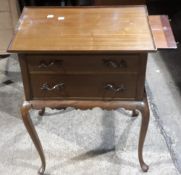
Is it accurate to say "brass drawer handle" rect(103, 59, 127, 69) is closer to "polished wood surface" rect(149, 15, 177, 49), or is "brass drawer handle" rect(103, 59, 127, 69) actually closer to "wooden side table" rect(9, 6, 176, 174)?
"wooden side table" rect(9, 6, 176, 174)

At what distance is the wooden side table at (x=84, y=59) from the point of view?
1.04 m

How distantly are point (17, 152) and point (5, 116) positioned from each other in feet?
0.93

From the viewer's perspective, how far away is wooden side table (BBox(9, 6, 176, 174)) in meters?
1.04

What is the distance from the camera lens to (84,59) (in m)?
1.06

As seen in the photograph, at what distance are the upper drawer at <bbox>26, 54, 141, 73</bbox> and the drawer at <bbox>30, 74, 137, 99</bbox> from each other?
28 millimetres

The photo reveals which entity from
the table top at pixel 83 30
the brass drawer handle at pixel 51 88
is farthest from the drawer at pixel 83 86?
the table top at pixel 83 30

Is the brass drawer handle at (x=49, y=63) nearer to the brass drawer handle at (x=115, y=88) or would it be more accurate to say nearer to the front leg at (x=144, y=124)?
the brass drawer handle at (x=115, y=88)

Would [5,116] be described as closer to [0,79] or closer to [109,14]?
[0,79]

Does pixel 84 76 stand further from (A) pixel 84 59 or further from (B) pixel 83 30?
(B) pixel 83 30

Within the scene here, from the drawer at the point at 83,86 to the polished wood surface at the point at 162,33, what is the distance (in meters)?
0.15

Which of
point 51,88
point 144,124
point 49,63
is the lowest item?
point 144,124

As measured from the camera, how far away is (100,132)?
1.59 meters

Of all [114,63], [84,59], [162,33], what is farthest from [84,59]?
[162,33]

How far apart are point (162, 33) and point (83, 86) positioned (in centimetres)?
35
